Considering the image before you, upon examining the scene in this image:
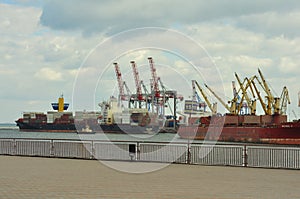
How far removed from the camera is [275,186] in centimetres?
1448

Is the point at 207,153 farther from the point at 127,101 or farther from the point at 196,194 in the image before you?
the point at 127,101

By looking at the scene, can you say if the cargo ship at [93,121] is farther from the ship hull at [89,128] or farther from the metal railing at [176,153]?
→ the metal railing at [176,153]

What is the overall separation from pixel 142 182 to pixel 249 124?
82347mm

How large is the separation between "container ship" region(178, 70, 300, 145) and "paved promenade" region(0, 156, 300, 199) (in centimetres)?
5672

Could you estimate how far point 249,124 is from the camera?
311 ft

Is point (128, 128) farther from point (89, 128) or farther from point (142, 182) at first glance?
point (142, 182)

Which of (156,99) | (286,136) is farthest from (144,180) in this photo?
(156,99)

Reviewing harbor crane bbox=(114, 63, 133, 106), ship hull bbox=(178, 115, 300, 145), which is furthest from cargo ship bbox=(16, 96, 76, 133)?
ship hull bbox=(178, 115, 300, 145)

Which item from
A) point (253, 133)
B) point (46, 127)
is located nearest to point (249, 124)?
A: point (253, 133)

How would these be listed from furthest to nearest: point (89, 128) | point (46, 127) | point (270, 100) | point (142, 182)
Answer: point (46, 127)
point (89, 128)
point (270, 100)
point (142, 182)

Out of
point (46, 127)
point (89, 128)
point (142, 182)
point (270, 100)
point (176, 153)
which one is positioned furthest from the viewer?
point (46, 127)

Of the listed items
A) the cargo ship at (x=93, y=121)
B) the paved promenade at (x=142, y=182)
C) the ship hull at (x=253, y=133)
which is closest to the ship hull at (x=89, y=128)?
the cargo ship at (x=93, y=121)

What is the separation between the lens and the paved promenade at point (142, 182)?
1244 centimetres

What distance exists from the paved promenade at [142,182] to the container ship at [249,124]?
56720 millimetres
